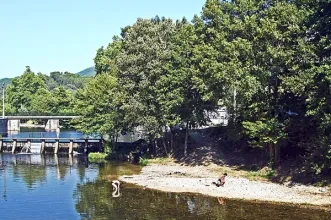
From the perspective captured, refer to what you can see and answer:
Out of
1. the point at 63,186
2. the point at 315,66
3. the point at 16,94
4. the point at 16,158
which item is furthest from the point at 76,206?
the point at 16,94

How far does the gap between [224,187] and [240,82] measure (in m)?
10.2

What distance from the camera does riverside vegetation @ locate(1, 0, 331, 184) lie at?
41.9m

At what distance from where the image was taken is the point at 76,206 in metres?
38.8

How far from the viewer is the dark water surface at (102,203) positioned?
3503cm

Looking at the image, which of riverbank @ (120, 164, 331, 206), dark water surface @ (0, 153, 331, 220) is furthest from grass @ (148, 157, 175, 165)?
dark water surface @ (0, 153, 331, 220)

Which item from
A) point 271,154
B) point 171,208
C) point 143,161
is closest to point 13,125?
point 143,161

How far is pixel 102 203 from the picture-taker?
39.1 m

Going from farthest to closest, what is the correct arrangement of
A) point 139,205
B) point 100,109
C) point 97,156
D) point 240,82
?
point 100,109 < point 97,156 < point 240,82 < point 139,205

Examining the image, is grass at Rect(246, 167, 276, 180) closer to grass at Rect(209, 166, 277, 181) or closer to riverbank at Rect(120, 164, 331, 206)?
grass at Rect(209, 166, 277, 181)

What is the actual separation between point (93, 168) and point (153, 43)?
55.6ft

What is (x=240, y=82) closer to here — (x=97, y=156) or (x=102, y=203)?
(x=102, y=203)

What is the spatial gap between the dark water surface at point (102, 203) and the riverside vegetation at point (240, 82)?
8193mm

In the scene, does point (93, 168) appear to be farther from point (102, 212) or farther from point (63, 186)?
point (102, 212)

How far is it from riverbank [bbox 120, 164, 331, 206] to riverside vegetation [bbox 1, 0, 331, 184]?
2.76 meters
